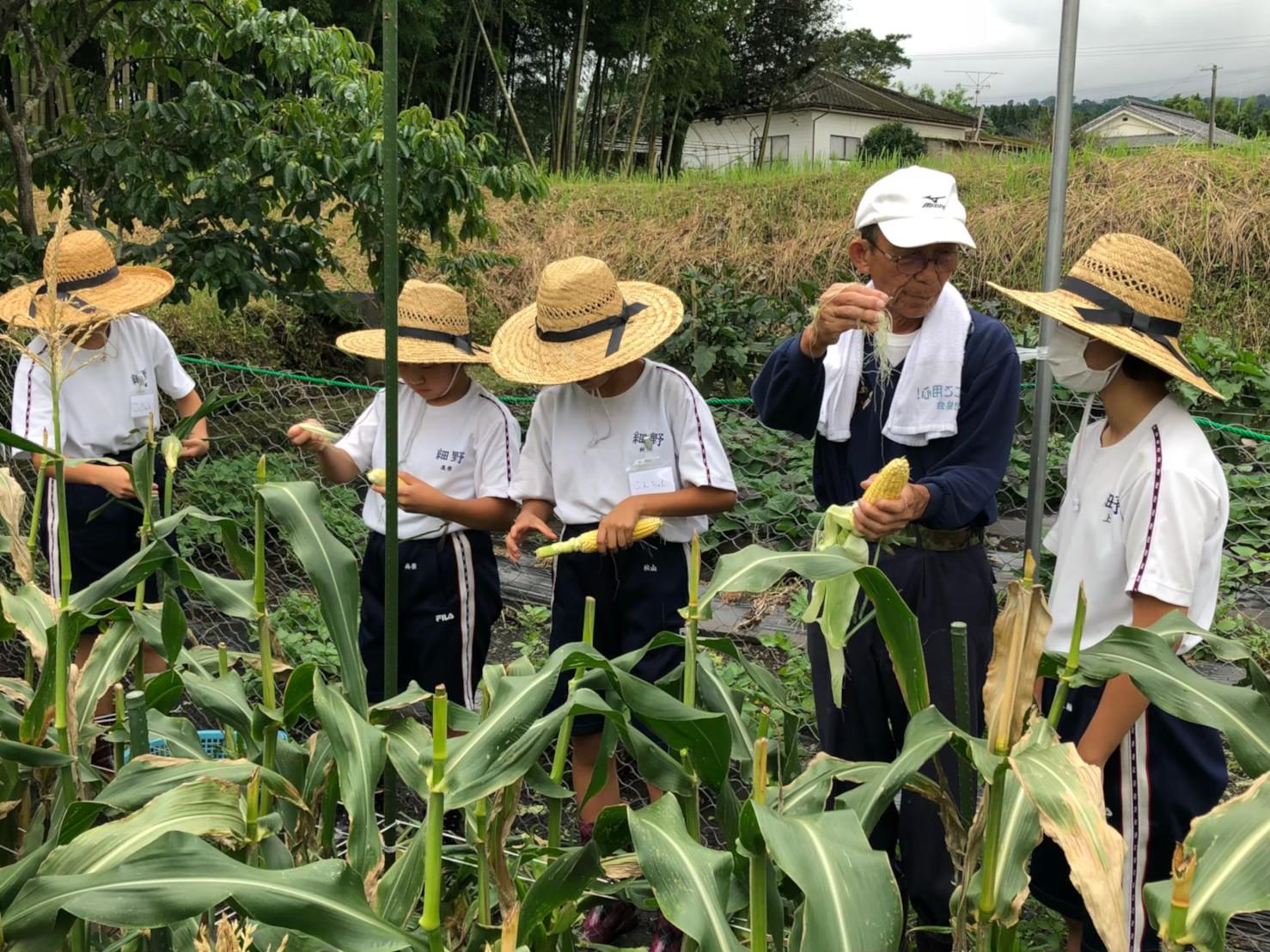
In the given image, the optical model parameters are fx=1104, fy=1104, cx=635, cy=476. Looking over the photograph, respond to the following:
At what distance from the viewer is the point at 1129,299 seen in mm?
1678

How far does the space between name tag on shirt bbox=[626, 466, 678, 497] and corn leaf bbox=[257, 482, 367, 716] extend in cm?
79

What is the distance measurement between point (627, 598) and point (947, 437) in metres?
0.70

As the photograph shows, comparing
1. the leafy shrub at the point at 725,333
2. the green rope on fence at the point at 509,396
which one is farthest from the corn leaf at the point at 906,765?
the leafy shrub at the point at 725,333

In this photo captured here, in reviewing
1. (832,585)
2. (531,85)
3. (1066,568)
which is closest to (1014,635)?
(832,585)

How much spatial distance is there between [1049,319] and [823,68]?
112ft

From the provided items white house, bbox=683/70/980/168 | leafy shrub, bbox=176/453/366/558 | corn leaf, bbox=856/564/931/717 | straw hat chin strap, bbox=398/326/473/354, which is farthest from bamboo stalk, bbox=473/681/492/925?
white house, bbox=683/70/980/168

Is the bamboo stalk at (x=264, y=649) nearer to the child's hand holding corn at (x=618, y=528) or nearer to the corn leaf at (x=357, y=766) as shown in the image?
the corn leaf at (x=357, y=766)

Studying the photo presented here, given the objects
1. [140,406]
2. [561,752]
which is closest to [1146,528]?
[561,752]

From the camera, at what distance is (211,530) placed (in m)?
4.36

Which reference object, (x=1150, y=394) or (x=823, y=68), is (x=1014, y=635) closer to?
(x=1150, y=394)

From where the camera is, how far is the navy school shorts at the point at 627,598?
7.16 ft

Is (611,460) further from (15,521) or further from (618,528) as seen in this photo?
(15,521)

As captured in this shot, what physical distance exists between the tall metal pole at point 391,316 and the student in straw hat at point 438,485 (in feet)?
3.50

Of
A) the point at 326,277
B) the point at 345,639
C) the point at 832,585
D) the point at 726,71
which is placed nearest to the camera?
the point at 345,639
